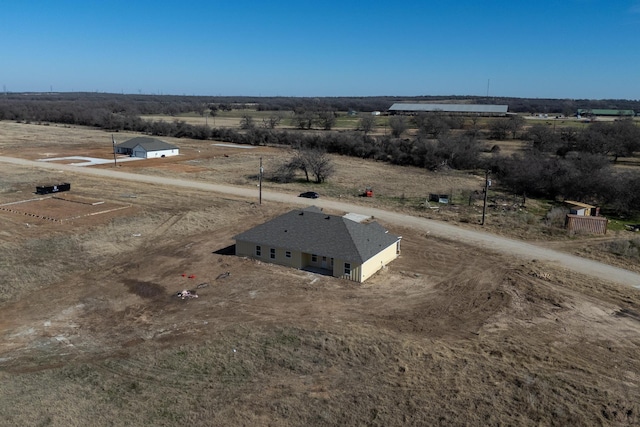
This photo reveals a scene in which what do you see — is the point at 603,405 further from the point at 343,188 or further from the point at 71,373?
the point at 343,188

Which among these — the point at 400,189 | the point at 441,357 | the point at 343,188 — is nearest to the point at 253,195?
the point at 343,188

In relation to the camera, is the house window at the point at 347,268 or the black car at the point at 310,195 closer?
the house window at the point at 347,268

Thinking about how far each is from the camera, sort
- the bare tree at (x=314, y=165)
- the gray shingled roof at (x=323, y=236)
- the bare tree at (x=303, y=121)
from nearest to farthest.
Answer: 1. the gray shingled roof at (x=323, y=236)
2. the bare tree at (x=314, y=165)
3. the bare tree at (x=303, y=121)

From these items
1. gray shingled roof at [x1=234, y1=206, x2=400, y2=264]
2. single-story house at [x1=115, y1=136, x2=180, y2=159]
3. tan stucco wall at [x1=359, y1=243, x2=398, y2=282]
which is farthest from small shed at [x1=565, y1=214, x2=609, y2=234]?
single-story house at [x1=115, y1=136, x2=180, y2=159]

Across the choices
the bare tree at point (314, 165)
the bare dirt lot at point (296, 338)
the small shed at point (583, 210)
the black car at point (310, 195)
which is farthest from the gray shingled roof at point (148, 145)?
the small shed at point (583, 210)

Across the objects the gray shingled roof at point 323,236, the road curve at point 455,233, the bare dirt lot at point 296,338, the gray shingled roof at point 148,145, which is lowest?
the bare dirt lot at point 296,338

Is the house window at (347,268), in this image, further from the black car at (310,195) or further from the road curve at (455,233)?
the black car at (310,195)

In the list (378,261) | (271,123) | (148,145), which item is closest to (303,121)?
(271,123)
